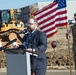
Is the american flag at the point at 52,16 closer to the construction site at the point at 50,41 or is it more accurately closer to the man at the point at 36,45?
the construction site at the point at 50,41

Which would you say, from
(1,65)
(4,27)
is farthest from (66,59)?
(4,27)

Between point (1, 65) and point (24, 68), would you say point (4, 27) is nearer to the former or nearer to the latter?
point (1, 65)

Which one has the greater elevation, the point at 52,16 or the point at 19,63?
the point at 52,16

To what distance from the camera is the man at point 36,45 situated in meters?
6.32

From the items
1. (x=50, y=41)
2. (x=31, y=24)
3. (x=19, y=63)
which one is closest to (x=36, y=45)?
(x=31, y=24)

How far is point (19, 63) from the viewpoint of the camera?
19.5ft

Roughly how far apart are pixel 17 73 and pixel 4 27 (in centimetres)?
3074

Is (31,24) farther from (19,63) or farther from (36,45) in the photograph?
(19,63)

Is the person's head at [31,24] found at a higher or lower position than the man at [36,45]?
higher

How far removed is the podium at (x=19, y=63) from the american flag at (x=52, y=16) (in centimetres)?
453

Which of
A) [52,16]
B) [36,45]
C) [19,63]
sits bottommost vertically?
[19,63]

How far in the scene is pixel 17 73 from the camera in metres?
5.97

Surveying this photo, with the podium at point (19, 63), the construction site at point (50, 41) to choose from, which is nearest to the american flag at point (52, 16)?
the construction site at point (50, 41)

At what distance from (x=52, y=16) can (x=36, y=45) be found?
4.31 m
